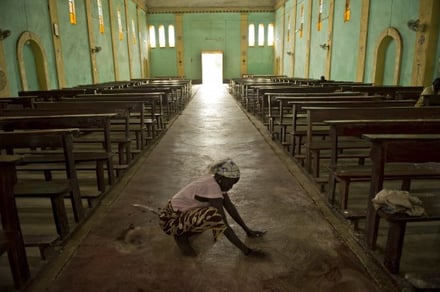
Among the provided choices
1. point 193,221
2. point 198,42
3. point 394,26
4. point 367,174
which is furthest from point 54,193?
point 198,42

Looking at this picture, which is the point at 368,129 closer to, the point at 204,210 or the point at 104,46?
the point at 204,210

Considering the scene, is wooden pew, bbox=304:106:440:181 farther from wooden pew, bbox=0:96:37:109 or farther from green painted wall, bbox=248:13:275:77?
green painted wall, bbox=248:13:275:77

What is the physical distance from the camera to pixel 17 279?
7.18ft

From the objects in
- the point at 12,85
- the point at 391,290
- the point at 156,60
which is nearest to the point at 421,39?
the point at 391,290

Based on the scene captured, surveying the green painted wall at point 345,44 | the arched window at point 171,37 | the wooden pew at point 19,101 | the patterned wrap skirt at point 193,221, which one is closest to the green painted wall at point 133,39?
the arched window at point 171,37

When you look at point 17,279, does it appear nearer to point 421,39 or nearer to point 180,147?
point 180,147

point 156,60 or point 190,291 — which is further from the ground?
point 156,60

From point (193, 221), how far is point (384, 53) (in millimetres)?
10799

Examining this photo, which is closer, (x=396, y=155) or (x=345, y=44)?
(x=396, y=155)

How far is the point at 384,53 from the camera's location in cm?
1098

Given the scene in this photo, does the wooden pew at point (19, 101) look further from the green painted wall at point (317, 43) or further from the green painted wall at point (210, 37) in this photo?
A: the green painted wall at point (210, 37)

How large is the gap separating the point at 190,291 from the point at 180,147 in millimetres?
4071

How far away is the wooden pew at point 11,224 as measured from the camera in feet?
7.00

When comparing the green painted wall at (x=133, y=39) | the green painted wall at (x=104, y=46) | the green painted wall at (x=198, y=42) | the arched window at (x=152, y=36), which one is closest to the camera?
the green painted wall at (x=198, y=42)
